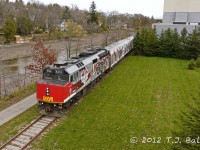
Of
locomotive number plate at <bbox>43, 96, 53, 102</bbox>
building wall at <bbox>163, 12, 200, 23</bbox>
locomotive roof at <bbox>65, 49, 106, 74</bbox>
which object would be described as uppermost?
building wall at <bbox>163, 12, 200, 23</bbox>

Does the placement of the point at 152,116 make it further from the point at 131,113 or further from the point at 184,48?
the point at 184,48

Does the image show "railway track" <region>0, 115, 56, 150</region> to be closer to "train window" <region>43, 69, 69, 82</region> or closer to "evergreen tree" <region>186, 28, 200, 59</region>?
"train window" <region>43, 69, 69, 82</region>

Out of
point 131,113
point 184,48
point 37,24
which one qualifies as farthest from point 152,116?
point 37,24

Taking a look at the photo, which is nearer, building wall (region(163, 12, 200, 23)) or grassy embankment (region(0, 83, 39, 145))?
grassy embankment (region(0, 83, 39, 145))

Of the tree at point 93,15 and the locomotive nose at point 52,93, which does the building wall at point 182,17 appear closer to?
the tree at point 93,15

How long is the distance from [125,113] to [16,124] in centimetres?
832

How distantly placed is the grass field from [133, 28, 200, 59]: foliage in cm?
1395

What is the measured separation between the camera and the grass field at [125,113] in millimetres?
15773

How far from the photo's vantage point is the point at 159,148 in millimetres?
15164

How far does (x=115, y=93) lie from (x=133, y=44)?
29.1 m

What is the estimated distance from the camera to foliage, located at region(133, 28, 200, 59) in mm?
47125

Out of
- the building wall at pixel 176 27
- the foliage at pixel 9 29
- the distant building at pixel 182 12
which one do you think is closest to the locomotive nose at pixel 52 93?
the building wall at pixel 176 27

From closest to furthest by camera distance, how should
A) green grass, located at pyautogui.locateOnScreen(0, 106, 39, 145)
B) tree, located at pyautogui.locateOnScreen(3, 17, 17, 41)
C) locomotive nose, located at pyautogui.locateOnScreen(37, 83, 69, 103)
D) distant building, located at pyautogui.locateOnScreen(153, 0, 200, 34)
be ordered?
green grass, located at pyautogui.locateOnScreen(0, 106, 39, 145) < locomotive nose, located at pyautogui.locateOnScreen(37, 83, 69, 103) < distant building, located at pyautogui.locateOnScreen(153, 0, 200, 34) < tree, located at pyautogui.locateOnScreen(3, 17, 17, 41)

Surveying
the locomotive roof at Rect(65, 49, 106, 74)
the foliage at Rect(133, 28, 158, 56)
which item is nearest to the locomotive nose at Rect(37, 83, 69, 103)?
the locomotive roof at Rect(65, 49, 106, 74)
